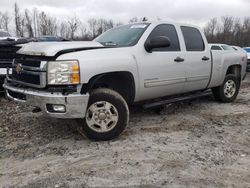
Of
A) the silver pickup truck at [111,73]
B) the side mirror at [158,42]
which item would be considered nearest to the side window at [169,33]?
the silver pickup truck at [111,73]

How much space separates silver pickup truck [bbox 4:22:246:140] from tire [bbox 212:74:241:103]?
0.95 metres

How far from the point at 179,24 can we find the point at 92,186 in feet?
12.7

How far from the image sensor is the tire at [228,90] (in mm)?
7262

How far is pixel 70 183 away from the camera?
336cm

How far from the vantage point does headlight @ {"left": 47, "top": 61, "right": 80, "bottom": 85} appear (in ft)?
13.7

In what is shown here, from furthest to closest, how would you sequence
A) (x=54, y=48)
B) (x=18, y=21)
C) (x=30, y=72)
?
(x=18, y=21) < (x=30, y=72) < (x=54, y=48)

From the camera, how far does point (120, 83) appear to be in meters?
5.03

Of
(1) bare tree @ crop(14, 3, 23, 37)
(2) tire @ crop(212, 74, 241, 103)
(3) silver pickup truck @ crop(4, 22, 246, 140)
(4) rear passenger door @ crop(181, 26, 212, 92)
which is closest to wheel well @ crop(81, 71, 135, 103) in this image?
(3) silver pickup truck @ crop(4, 22, 246, 140)

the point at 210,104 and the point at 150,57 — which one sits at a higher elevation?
the point at 150,57

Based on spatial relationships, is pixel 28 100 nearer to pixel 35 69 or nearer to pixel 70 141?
pixel 35 69

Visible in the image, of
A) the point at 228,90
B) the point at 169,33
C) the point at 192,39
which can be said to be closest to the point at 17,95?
the point at 169,33

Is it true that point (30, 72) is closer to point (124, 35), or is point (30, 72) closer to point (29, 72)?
point (29, 72)

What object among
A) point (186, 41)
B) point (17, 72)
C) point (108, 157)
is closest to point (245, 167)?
point (108, 157)

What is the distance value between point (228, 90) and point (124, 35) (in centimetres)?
325
